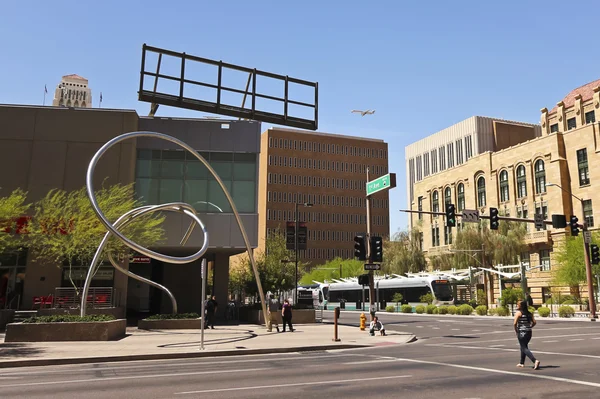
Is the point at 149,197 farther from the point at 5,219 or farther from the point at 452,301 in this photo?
the point at 452,301

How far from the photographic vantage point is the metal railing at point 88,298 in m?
29.8

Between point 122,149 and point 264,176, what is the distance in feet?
303

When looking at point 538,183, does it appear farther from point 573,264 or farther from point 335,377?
point 335,377

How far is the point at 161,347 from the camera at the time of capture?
18.7 metres

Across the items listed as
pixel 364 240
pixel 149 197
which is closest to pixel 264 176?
pixel 149 197

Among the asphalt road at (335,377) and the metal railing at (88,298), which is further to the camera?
the metal railing at (88,298)

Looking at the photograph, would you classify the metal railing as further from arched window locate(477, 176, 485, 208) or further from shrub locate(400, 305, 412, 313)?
arched window locate(477, 176, 485, 208)

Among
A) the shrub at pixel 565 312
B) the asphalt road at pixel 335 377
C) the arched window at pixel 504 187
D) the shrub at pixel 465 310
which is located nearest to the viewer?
the asphalt road at pixel 335 377

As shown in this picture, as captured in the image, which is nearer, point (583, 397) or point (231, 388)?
point (583, 397)

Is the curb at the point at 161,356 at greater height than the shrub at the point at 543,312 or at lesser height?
lesser

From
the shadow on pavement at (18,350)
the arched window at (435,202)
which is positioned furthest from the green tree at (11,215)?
the arched window at (435,202)

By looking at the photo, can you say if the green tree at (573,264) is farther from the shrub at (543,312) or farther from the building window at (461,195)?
the building window at (461,195)

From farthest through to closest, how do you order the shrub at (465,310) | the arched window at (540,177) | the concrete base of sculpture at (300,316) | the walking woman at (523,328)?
the arched window at (540,177), the shrub at (465,310), the concrete base of sculpture at (300,316), the walking woman at (523,328)

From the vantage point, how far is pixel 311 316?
1345 inches
